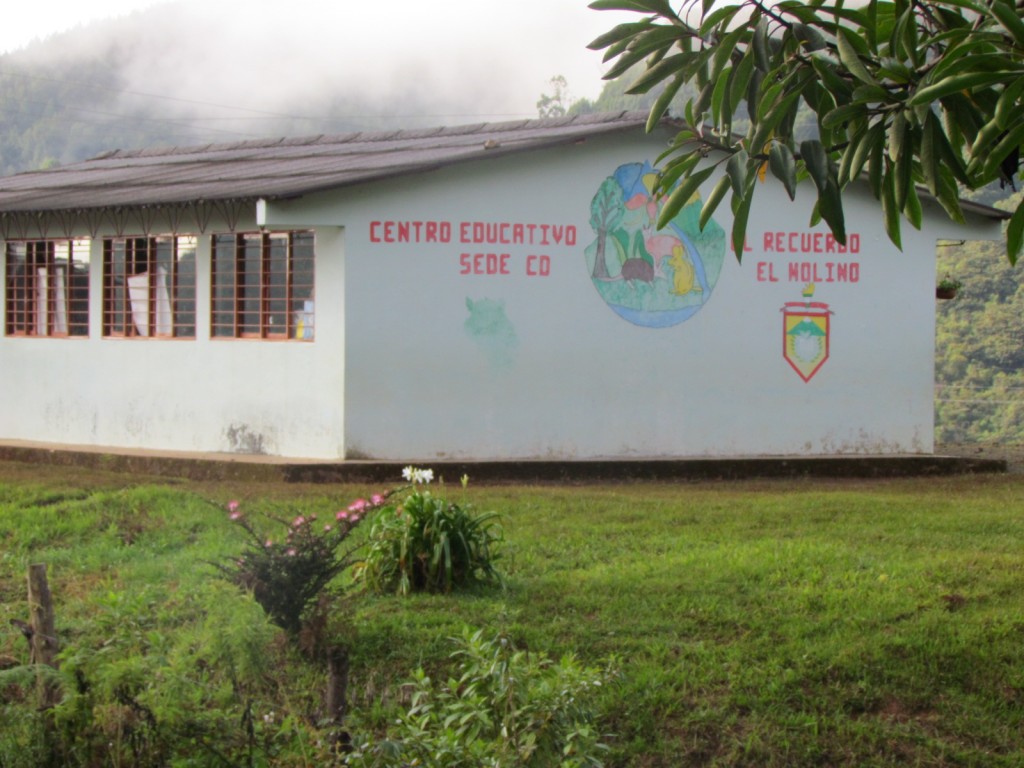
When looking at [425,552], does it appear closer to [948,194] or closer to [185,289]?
[948,194]

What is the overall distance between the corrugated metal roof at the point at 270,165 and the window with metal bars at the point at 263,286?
2.09 ft

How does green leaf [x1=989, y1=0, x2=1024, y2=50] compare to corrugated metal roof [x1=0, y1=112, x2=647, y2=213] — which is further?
corrugated metal roof [x1=0, y1=112, x2=647, y2=213]

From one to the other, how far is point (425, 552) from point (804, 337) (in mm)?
7910

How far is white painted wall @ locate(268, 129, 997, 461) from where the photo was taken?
13078mm

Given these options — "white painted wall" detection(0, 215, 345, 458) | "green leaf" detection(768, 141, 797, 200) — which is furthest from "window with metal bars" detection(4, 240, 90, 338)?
"green leaf" detection(768, 141, 797, 200)

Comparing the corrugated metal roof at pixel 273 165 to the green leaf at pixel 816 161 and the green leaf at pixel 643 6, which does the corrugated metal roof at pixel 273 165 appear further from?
the green leaf at pixel 816 161

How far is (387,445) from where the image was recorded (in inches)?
515

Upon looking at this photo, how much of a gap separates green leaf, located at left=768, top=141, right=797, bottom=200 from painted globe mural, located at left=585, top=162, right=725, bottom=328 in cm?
907

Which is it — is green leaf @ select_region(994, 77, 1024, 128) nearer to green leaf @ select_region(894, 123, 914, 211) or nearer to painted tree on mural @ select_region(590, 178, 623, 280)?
green leaf @ select_region(894, 123, 914, 211)

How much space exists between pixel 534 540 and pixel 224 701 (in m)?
4.41

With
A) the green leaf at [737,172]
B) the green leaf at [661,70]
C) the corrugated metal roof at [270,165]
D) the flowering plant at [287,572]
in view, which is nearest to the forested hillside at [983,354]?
the corrugated metal roof at [270,165]

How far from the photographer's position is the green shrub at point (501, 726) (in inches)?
168

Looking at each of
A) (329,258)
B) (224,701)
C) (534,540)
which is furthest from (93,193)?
(224,701)

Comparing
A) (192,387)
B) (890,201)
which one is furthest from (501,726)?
(192,387)
